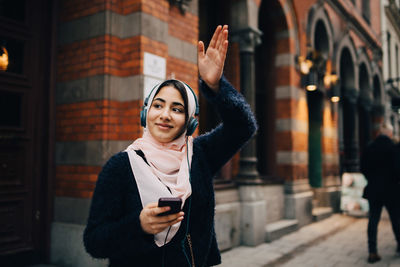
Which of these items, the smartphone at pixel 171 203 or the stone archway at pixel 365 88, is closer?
the smartphone at pixel 171 203

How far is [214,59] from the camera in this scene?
1.66 metres

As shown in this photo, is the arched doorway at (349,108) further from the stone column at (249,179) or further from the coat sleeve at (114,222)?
the coat sleeve at (114,222)

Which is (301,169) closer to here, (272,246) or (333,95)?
(272,246)

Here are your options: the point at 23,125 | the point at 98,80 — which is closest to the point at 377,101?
the point at 98,80

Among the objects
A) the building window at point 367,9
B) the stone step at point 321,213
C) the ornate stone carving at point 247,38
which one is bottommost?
the stone step at point 321,213

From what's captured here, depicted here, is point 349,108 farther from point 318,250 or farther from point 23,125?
point 23,125

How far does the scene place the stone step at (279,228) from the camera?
6.56 m

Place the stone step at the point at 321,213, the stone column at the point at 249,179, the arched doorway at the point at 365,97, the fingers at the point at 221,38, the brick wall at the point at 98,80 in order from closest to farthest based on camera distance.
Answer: the fingers at the point at 221,38, the brick wall at the point at 98,80, the stone column at the point at 249,179, the stone step at the point at 321,213, the arched doorway at the point at 365,97

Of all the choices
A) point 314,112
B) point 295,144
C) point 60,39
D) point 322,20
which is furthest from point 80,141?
point 322,20

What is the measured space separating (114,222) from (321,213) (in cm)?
829

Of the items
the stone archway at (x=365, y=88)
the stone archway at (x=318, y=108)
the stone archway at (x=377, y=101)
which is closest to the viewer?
the stone archway at (x=318, y=108)

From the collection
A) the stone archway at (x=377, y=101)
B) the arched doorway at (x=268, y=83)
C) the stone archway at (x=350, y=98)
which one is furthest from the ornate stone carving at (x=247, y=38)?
the stone archway at (x=377, y=101)

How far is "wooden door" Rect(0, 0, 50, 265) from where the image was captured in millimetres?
4125

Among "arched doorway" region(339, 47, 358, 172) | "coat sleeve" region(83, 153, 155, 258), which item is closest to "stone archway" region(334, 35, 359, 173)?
"arched doorway" region(339, 47, 358, 172)
